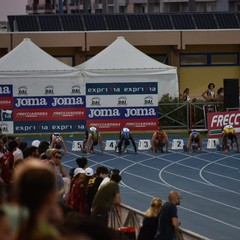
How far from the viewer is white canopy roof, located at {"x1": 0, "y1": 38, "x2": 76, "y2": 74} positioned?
145ft

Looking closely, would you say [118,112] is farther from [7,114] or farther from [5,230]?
[5,230]

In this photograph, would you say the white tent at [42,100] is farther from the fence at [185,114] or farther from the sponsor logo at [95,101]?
the fence at [185,114]

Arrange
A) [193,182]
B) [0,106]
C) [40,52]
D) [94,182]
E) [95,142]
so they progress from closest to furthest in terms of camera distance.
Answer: [94,182], [193,182], [95,142], [0,106], [40,52]

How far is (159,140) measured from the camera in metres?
39.0

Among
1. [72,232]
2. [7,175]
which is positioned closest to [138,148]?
[7,175]

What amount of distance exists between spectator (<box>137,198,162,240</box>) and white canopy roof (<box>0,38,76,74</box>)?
30.6 meters

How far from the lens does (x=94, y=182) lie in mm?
16438

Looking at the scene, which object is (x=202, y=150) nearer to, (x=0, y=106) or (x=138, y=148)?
(x=138, y=148)

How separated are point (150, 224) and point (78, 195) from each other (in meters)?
3.25

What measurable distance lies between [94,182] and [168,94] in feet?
97.8

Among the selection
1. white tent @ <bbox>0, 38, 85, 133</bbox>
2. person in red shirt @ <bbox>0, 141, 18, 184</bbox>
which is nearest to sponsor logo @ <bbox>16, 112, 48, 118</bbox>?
white tent @ <bbox>0, 38, 85, 133</bbox>

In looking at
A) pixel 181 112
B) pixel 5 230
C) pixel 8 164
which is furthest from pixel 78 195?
pixel 181 112

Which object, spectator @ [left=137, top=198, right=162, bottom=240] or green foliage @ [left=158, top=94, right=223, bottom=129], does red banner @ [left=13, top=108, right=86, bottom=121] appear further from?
spectator @ [left=137, top=198, right=162, bottom=240]

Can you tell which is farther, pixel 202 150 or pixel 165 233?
pixel 202 150
